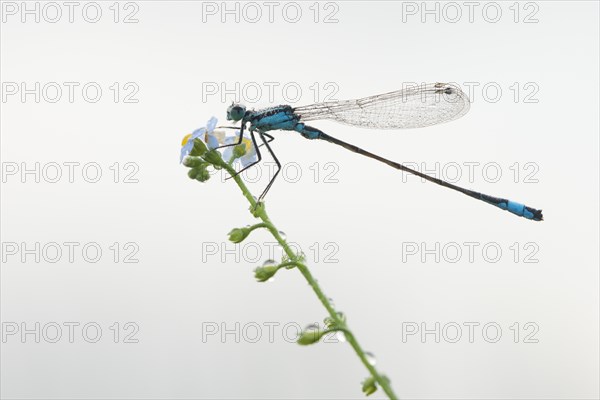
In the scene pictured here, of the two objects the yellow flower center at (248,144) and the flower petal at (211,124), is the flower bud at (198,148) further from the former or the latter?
the yellow flower center at (248,144)

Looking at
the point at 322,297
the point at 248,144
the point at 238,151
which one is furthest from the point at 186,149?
the point at 322,297

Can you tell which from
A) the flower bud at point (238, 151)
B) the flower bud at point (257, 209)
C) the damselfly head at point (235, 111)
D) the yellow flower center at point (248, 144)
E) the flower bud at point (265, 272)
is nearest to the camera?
the flower bud at point (265, 272)

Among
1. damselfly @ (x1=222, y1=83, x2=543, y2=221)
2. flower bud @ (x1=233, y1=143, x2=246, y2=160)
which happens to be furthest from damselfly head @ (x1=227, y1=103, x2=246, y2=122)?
flower bud @ (x1=233, y1=143, x2=246, y2=160)

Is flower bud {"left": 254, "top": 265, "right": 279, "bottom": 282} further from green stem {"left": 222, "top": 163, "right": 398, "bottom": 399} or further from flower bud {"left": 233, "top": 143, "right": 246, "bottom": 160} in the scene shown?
flower bud {"left": 233, "top": 143, "right": 246, "bottom": 160}

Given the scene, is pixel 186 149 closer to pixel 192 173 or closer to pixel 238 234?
pixel 192 173

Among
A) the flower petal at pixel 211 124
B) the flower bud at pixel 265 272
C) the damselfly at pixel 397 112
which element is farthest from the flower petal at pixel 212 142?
the damselfly at pixel 397 112

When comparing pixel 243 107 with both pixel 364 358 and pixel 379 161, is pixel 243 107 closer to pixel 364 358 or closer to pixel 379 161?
pixel 379 161
